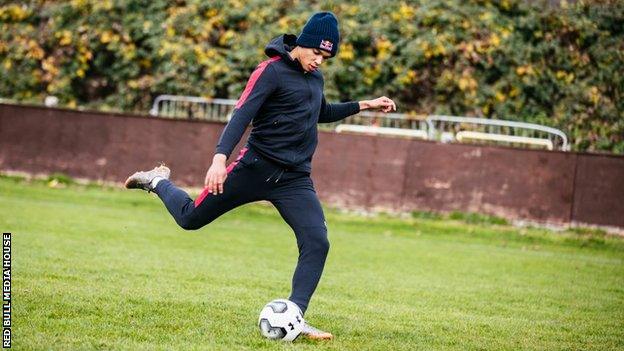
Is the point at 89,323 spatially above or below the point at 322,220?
below

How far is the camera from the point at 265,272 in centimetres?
1027

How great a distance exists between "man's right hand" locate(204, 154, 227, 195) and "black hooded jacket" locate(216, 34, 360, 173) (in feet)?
0.85

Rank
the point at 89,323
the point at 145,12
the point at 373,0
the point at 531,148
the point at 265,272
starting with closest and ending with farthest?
the point at 89,323, the point at 265,272, the point at 531,148, the point at 373,0, the point at 145,12

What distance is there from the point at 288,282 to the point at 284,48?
3.64 metres

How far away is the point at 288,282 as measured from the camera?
31.4 ft

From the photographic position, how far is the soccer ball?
622 cm

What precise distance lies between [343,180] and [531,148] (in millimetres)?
3508

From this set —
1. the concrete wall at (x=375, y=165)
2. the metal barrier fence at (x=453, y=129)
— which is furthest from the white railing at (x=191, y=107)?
the concrete wall at (x=375, y=165)

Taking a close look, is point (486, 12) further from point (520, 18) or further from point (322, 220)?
point (322, 220)

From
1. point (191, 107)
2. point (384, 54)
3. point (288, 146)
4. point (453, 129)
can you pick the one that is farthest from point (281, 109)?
point (191, 107)

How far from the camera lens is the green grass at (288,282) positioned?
6.48 meters

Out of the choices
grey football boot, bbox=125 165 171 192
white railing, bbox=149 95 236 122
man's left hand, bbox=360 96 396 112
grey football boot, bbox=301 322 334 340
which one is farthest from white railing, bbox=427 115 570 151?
grey football boot, bbox=301 322 334 340

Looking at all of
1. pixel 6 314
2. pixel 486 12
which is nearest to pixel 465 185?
pixel 486 12

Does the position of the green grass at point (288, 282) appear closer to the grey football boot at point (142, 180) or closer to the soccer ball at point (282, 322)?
the soccer ball at point (282, 322)
